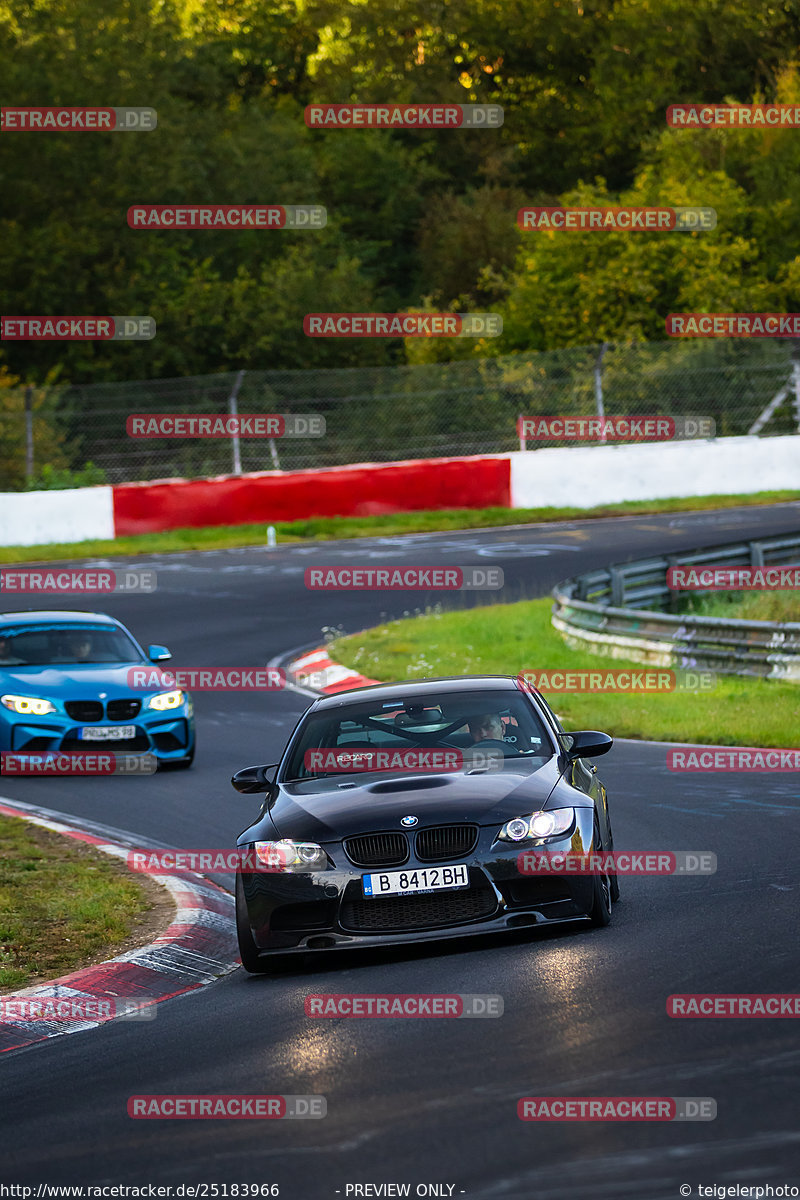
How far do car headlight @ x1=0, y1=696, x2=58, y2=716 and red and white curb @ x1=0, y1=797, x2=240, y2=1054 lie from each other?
4.50 m

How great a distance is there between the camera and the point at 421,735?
8.61 metres

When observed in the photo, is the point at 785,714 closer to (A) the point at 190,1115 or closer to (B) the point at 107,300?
(A) the point at 190,1115

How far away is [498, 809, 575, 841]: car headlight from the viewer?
24.5ft

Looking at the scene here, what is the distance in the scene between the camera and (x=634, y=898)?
8648mm

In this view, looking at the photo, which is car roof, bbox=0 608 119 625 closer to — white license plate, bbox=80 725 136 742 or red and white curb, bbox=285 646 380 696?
white license plate, bbox=80 725 136 742

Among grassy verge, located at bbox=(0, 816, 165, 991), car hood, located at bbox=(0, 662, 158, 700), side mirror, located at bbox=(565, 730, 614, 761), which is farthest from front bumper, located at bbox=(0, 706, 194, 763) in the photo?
side mirror, located at bbox=(565, 730, 614, 761)

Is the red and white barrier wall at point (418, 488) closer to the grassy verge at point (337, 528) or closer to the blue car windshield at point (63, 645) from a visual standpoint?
the grassy verge at point (337, 528)

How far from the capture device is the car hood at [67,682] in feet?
Result: 46.5

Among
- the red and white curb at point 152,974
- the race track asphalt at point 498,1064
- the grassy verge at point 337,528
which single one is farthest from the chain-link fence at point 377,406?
the red and white curb at point 152,974

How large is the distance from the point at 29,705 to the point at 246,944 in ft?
22.6

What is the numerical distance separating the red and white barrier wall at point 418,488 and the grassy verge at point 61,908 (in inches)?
752

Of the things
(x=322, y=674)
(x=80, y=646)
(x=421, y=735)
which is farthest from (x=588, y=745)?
(x=322, y=674)

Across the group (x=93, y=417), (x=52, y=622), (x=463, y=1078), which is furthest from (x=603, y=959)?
(x=93, y=417)

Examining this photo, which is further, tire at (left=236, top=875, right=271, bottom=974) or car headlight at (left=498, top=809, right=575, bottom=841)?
tire at (left=236, top=875, right=271, bottom=974)
